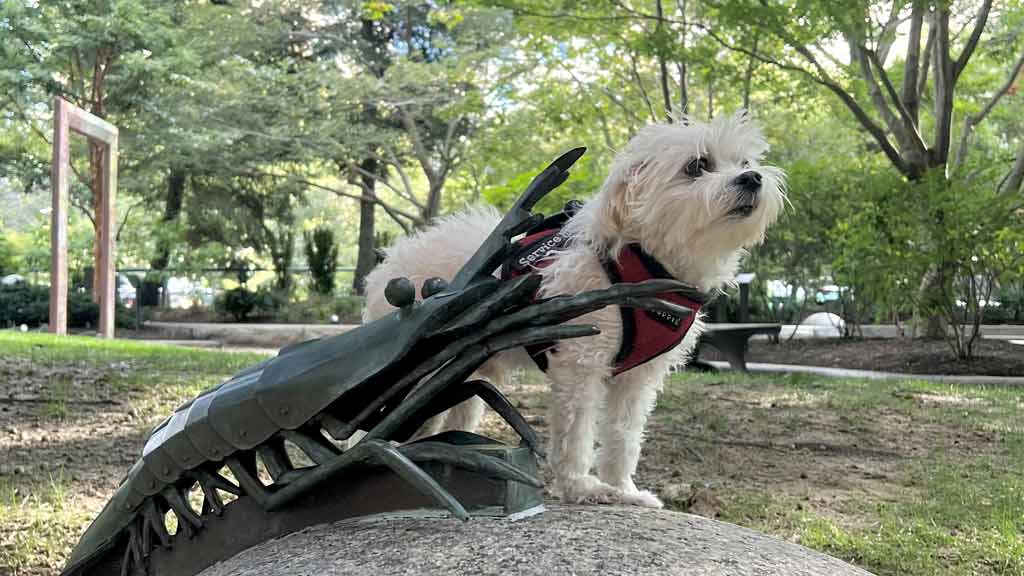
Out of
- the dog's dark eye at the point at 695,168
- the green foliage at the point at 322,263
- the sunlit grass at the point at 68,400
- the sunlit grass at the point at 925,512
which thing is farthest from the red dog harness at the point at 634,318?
the green foliage at the point at 322,263

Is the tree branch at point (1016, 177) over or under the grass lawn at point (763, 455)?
over

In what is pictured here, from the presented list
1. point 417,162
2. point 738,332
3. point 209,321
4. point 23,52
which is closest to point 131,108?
point 23,52

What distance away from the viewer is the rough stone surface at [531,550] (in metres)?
1.85

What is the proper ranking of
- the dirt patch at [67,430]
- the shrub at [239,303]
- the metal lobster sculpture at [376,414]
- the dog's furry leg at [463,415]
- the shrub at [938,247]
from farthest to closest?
the shrub at [239,303] → the shrub at [938,247] → the dirt patch at [67,430] → the dog's furry leg at [463,415] → the metal lobster sculpture at [376,414]

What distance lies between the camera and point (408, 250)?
3355mm

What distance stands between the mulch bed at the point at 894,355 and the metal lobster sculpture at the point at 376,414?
10566 millimetres

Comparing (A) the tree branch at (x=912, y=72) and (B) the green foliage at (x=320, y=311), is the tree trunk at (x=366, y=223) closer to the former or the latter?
(B) the green foliage at (x=320, y=311)

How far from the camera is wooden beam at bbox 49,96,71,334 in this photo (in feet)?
42.1

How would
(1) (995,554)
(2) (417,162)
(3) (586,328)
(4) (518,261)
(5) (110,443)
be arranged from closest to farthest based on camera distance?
(3) (586,328) → (4) (518,261) → (1) (995,554) → (5) (110,443) → (2) (417,162)

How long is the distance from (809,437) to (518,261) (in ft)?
13.4

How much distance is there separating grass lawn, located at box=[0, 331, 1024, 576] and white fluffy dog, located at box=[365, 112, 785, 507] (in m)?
1.43

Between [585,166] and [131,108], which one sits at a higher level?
[131,108]

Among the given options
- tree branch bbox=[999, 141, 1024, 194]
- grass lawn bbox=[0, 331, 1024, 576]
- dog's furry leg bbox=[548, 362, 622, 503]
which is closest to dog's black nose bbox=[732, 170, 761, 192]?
dog's furry leg bbox=[548, 362, 622, 503]

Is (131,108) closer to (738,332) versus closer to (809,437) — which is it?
(738,332)
